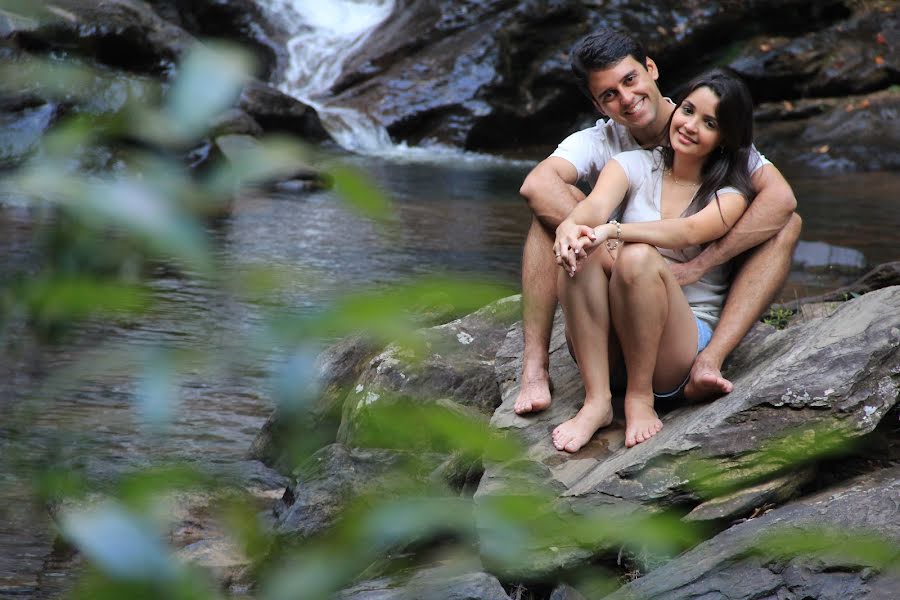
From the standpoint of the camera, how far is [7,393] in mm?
903

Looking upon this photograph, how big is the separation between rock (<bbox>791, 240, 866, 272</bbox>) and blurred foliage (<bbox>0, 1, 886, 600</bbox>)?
7.51 m

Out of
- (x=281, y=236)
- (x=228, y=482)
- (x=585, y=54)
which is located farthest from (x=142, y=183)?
Result: (x=281, y=236)

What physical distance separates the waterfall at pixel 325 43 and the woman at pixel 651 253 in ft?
36.8

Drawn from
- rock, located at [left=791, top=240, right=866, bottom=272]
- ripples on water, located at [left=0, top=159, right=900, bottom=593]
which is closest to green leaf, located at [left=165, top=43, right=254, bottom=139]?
ripples on water, located at [left=0, top=159, right=900, bottom=593]

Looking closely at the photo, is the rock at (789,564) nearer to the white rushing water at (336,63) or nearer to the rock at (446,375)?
the rock at (446,375)

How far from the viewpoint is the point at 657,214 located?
3543mm

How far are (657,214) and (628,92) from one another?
1.42 feet

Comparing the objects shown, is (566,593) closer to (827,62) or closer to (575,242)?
(575,242)

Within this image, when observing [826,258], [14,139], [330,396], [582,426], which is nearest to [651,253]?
[582,426]

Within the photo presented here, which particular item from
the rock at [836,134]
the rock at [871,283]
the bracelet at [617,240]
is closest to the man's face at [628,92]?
the bracelet at [617,240]

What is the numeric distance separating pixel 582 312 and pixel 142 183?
2.67 meters

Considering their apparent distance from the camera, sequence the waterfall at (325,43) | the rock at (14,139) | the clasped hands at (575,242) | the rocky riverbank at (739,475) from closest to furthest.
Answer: the rock at (14,139) < the rocky riverbank at (739,475) < the clasped hands at (575,242) < the waterfall at (325,43)

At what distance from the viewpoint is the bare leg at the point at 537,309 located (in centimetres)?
363

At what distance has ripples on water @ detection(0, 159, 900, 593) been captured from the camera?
0.92 metres
